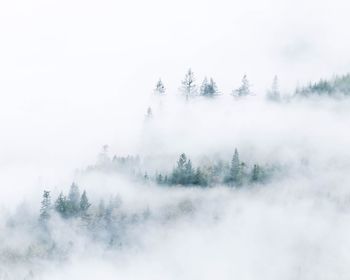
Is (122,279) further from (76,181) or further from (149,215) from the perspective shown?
(76,181)

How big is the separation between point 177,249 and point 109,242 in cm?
1285

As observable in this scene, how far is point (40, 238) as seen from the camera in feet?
595

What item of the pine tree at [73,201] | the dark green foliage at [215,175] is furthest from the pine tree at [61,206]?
the dark green foliage at [215,175]

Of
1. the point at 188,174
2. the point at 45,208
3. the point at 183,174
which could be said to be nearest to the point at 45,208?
the point at 45,208

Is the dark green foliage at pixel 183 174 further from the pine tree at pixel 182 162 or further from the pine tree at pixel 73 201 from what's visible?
the pine tree at pixel 73 201

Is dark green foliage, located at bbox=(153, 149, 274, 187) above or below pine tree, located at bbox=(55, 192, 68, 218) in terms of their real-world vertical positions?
above

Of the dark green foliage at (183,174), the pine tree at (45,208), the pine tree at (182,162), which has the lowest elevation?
the pine tree at (45,208)

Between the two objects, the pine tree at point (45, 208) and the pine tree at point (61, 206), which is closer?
the pine tree at point (61, 206)

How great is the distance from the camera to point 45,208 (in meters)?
186

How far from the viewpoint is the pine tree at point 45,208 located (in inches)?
7259

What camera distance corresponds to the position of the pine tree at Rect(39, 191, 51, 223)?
184 metres

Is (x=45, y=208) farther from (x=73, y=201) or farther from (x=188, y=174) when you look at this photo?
(x=188, y=174)

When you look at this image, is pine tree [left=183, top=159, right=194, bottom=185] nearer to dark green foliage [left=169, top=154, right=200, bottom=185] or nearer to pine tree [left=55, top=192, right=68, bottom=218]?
dark green foliage [left=169, top=154, right=200, bottom=185]

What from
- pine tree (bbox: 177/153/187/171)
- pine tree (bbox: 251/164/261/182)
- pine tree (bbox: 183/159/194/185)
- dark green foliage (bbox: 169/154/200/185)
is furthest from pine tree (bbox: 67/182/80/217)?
pine tree (bbox: 251/164/261/182)
